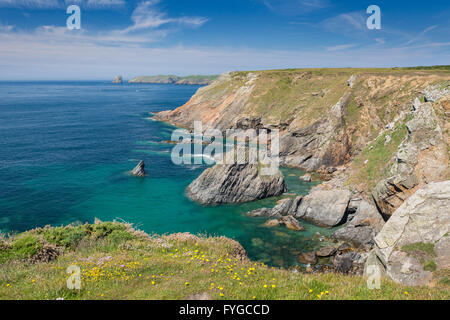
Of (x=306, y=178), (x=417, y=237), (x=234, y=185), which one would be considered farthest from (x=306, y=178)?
(x=417, y=237)

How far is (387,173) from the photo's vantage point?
38188 mm

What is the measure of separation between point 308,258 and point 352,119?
148ft

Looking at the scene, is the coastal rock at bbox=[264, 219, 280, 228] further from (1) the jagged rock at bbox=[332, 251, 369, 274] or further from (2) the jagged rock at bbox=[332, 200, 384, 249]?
(1) the jagged rock at bbox=[332, 251, 369, 274]

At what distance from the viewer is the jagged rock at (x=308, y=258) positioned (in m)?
28.5

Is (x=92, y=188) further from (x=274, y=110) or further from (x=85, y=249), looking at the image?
(x=274, y=110)

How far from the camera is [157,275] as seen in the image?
1299cm

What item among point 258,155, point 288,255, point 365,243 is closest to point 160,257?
point 288,255

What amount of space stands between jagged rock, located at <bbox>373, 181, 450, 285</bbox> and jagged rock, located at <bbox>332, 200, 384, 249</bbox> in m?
8.69

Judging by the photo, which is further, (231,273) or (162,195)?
(162,195)

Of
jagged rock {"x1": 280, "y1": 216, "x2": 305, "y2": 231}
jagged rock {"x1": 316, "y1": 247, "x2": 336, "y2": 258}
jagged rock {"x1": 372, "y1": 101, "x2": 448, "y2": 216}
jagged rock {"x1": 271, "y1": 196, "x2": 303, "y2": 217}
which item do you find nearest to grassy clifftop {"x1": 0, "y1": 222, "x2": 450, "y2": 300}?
jagged rock {"x1": 316, "y1": 247, "x2": 336, "y2": 258}

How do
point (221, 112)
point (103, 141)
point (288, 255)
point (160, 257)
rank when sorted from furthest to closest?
point (221, 112)
point (103, 141)
point (288, 255)
point (160, 257)

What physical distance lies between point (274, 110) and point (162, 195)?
52086 mm

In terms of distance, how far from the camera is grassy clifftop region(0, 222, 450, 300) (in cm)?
1050

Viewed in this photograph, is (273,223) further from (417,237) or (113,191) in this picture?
(113,191)
